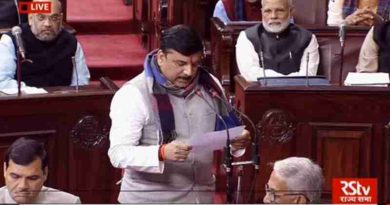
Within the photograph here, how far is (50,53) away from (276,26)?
1.28 metres

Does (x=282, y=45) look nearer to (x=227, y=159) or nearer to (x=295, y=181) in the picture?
(x=227, y=159)

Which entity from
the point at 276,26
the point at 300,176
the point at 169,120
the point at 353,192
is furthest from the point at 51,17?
the point at 353,192

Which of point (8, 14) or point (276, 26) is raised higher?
point (276, 26)

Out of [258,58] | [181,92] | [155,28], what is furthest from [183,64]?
[155,28]

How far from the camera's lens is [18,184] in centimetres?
392

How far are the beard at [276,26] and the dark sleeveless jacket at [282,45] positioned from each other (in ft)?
0.07

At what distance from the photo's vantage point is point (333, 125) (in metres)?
5.96

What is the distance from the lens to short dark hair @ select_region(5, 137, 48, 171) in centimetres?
400

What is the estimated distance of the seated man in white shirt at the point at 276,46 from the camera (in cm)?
644

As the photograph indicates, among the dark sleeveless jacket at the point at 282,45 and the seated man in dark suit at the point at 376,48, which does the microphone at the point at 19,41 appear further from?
the seated man in dark suit at the point at 376,48

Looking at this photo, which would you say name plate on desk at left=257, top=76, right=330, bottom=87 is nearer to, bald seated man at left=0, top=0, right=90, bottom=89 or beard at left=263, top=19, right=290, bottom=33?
beard at left=263, top=19, right=290, bottom=33

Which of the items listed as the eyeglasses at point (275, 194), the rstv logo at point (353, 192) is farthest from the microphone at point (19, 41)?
the rstv logo at point (353, 192)

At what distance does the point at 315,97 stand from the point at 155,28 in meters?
2.54

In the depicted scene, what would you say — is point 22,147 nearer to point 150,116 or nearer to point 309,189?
point 150,116
